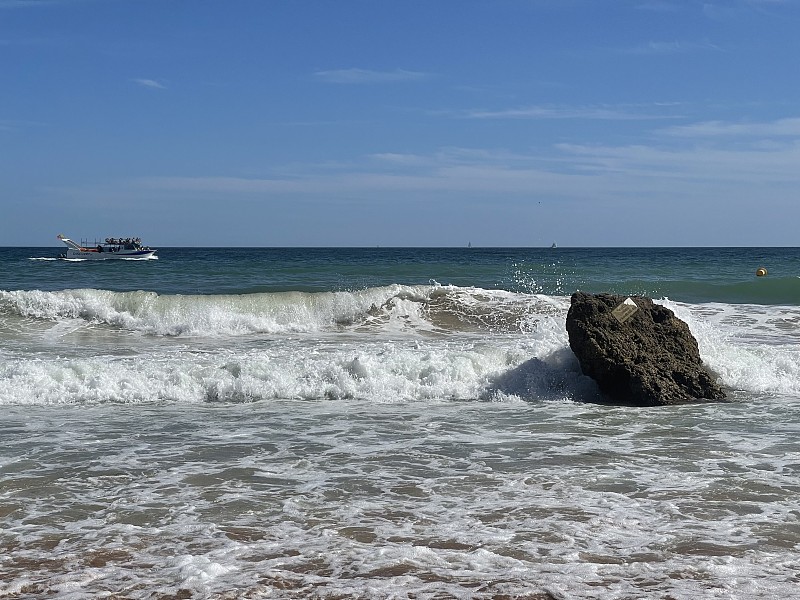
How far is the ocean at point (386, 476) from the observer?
177 inches

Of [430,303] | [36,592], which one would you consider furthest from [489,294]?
[36,592]

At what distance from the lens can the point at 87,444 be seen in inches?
303

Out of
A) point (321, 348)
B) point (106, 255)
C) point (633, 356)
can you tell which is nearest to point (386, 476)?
point (633, 356)

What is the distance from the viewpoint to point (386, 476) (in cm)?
655

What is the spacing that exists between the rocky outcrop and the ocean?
1.15 feet

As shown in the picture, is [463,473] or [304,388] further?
[304,388]

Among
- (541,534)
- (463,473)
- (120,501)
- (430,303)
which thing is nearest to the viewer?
(541,534)

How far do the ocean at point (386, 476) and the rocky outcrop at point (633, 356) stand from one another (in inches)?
13.9

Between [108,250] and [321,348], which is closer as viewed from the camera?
[321,348]

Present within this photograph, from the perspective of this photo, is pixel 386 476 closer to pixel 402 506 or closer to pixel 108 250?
pixel 402 506

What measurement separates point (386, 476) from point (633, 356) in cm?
490

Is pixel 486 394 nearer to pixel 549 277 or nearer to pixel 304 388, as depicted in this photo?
pixel 304 388

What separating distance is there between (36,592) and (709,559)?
361 cm

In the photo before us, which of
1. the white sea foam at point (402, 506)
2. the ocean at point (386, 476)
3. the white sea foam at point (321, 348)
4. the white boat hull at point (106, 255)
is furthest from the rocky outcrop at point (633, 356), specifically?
the white boat hull at point (106, 255)
